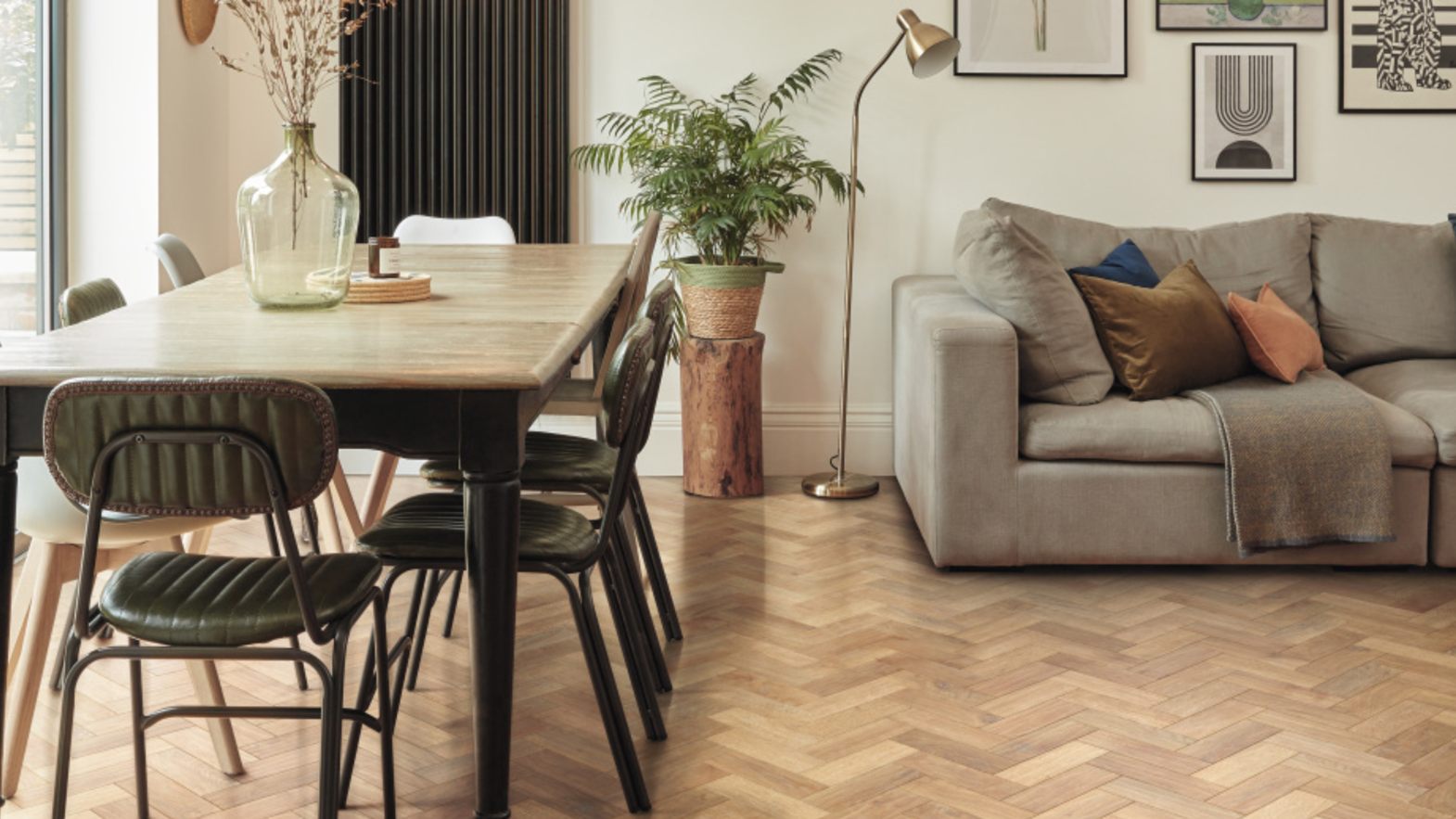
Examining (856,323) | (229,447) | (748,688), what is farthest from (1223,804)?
(856,323)

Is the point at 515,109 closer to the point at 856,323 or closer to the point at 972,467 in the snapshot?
the point at 856,323

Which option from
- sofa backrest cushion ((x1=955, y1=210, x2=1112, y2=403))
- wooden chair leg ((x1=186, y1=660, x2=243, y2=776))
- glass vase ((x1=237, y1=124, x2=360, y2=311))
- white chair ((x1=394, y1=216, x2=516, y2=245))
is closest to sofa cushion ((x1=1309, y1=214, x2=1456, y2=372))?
sofa backrest cushion ((x1=955, y1=210, x2=1112, y2=403))

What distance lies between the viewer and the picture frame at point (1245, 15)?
485 centimetres

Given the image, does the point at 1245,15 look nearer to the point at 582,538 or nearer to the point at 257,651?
the point at 582,538

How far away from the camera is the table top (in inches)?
77.6

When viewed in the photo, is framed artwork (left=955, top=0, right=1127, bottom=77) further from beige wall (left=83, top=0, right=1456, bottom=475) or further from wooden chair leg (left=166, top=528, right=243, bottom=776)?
wooden chair leg (left=166, top=528, right=243, bottom=776)

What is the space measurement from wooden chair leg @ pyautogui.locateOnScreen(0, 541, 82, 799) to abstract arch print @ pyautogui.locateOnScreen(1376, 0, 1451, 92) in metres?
4.42

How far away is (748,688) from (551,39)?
2.72 metres

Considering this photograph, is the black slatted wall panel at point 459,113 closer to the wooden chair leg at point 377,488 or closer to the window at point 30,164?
the window at point 30,164

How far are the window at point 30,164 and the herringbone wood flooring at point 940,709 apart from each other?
942 millimetres

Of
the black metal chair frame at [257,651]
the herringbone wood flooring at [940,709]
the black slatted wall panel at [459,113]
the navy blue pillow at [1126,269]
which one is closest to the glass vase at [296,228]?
the black metal chair frame at [257,651]

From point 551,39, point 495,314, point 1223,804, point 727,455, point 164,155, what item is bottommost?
point 1223,804

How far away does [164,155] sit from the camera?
14.2 feet

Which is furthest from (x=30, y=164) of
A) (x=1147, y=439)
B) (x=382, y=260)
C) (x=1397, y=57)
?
(x=1397, y=57)
